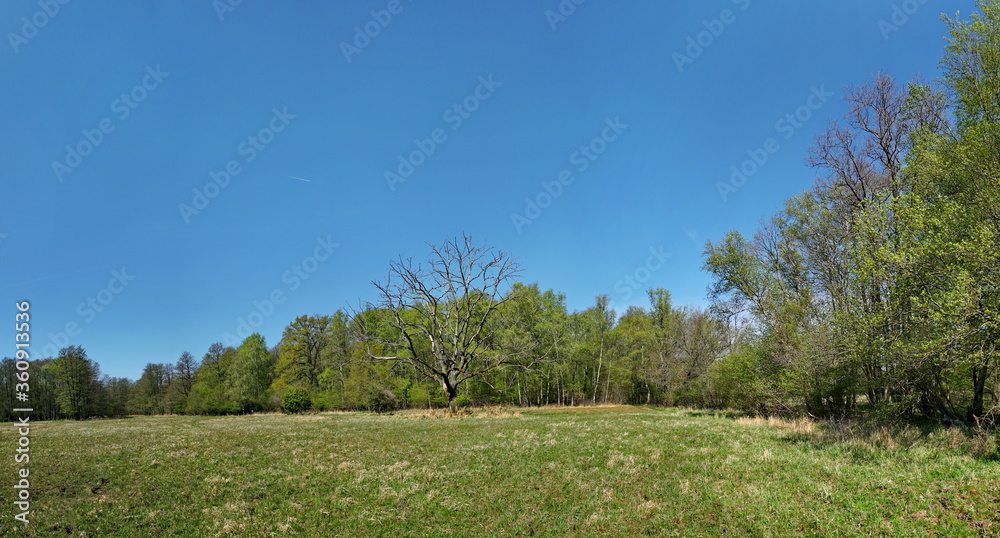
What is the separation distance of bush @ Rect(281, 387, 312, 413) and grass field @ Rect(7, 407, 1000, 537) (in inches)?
1726

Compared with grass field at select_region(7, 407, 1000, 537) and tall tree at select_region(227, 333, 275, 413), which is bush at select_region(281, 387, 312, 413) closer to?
tall tree at select_region(227, 333, 275, 413)

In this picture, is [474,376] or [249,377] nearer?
[474,376]

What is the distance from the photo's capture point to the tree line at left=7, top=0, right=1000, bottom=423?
13.3 meters

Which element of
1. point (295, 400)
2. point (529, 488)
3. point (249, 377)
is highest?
point (529, 488)

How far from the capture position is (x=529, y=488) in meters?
11.5

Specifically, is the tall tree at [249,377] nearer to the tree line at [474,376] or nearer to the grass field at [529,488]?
the tree line at [474,376]

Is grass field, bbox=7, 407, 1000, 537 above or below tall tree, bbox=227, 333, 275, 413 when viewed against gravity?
above

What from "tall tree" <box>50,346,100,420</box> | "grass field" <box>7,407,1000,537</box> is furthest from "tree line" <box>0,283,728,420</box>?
"grass field" <box>7,407,1000,537</box>

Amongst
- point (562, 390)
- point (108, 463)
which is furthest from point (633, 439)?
point (562, 390)

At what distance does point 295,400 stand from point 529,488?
5583 centimetres

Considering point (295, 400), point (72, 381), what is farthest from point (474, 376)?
point (72, 381)

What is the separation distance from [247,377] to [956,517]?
76073 millimetres

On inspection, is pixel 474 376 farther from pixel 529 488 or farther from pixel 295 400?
pixel 529 488

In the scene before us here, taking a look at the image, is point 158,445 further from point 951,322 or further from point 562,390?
point 562,390
